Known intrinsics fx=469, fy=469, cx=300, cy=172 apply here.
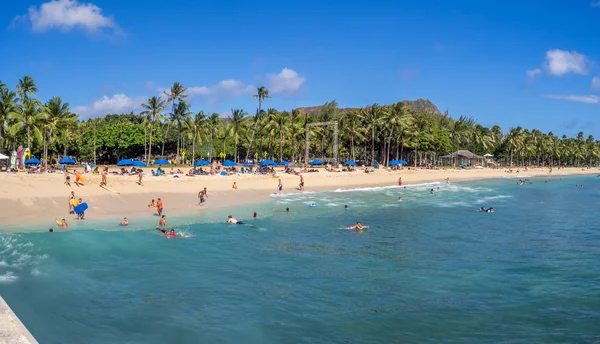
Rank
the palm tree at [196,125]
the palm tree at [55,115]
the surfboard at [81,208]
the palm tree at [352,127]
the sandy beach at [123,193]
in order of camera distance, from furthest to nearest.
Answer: the palm tree at [352,127] < the palm tree at [196,125] < the palm tree at [55,115] < the sandy beach at [123,193] < the surfboard at [81,208]

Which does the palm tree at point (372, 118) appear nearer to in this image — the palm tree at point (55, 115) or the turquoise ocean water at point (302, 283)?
the palm tree at point (55, 115)

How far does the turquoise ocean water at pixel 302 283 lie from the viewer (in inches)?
429

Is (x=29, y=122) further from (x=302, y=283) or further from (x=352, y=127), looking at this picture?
(x=352, y=127)

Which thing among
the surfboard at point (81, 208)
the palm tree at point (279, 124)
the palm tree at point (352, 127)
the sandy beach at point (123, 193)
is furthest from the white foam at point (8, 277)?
the palm tree at point (352, 127)

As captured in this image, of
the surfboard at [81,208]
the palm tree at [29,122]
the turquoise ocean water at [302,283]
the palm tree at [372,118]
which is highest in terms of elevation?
the palm tree at [372,118]

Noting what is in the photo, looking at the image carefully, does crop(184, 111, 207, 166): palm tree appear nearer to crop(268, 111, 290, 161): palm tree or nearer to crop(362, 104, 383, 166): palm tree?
crop(268, 111, 290, 161): palm tree

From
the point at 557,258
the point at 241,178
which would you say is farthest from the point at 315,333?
the point at 241,178

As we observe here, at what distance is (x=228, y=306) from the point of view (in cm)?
1243

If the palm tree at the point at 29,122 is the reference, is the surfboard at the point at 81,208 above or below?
below

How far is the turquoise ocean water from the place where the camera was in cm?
1091

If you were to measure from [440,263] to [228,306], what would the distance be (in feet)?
28.7

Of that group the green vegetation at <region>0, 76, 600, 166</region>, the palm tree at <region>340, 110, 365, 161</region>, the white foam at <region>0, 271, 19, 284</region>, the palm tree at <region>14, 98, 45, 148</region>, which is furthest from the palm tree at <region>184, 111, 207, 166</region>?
the white foam at <region>0, 271, 19, 284</region>

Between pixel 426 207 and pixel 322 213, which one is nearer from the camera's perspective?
pixel 322 213

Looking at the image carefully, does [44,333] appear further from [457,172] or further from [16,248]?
[457,172]
